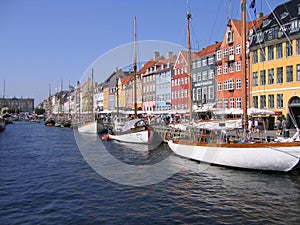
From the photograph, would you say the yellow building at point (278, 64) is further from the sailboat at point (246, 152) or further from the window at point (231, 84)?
the sailboat at point (246, 152)

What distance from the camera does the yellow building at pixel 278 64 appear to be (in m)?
39.2

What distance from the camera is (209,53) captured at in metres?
59.3

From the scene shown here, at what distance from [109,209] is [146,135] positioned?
24.6 metres

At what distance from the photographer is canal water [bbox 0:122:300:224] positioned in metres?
12.3

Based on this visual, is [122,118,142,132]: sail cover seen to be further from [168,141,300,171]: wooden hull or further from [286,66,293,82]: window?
[286,66,293,82]: window

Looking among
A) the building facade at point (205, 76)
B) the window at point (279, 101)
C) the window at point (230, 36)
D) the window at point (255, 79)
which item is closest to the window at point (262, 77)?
the window at point (255, 79)

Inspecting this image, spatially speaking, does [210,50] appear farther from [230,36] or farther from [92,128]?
[92,128]

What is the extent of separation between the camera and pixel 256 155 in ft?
61.5

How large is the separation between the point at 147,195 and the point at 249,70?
37305mm

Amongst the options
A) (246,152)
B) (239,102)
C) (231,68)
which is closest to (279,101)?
(239,102)

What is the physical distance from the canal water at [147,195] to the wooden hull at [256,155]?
510mm

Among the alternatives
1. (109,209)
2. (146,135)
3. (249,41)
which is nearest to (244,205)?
(109,209)

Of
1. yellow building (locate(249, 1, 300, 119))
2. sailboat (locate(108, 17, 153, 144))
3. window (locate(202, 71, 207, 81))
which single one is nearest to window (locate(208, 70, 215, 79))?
window (locate(202, 71, 207, 81))

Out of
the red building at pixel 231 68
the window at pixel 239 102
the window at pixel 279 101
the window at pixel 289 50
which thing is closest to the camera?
the window at pixel 289 50
